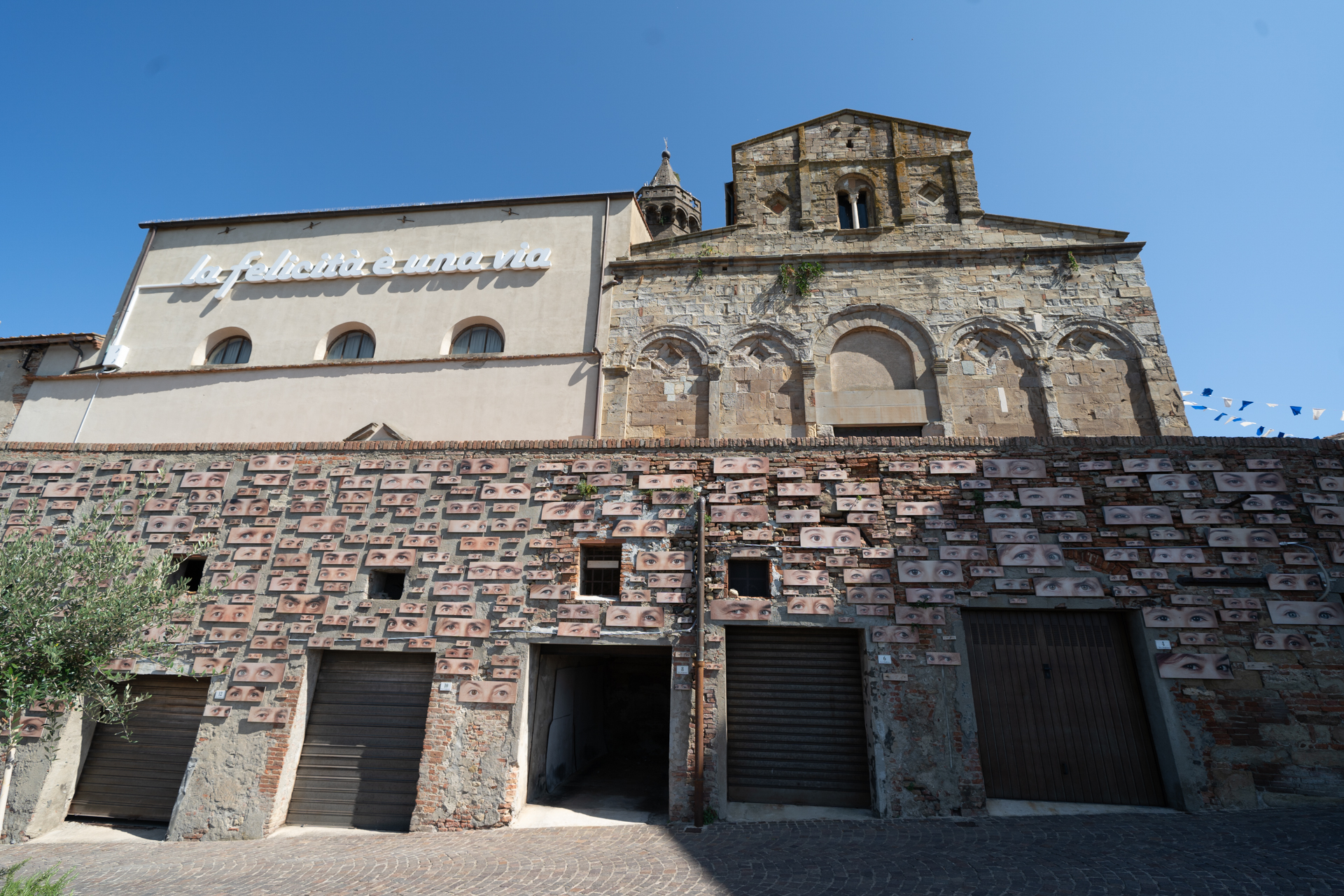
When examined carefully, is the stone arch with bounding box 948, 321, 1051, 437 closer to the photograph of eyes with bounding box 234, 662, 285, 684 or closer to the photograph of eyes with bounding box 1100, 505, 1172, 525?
the photograph of eyes with bounding box 1100, 505, 1172, 525

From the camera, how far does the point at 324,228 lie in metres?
15.0

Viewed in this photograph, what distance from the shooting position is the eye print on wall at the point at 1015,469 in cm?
779

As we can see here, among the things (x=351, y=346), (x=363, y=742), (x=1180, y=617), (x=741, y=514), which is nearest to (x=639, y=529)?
(x=741, y=514)

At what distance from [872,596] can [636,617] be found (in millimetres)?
2760

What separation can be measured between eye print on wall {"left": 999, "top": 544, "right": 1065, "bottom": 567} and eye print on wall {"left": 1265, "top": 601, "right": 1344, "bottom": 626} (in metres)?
2.23

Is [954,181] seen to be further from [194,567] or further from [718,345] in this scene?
[194,567]

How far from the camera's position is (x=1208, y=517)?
7.46m

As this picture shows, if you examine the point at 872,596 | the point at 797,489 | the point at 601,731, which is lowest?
the point at 601,731

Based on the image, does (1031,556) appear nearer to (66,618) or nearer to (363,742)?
(363,742)

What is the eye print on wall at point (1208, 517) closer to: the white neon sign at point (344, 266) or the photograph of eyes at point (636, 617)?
the photograph of eyes at point (636, 617)

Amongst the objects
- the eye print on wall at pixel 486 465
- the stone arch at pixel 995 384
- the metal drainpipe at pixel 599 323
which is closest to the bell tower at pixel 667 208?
the metal drainpipe at pixel 599 323

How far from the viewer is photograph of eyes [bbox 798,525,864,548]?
302 inches

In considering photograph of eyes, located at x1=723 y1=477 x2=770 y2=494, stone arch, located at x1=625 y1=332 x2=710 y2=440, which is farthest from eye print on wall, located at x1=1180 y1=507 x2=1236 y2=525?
stone arch, located at x1=625 y1=332 x2=710 y2=440

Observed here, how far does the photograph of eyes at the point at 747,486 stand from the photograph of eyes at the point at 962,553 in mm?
2184
